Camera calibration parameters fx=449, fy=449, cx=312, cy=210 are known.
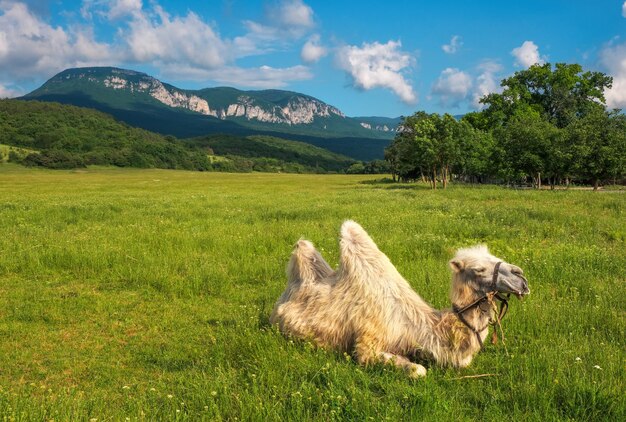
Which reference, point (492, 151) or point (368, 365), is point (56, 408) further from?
point (492, 151)

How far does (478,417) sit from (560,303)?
4384mm

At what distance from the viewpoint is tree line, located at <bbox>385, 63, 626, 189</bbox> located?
49.1m

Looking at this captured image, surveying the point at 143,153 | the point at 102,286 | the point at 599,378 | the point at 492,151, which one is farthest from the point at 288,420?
the point at 143,153

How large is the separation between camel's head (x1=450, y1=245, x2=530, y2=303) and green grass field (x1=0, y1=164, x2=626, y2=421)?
975 millimetres

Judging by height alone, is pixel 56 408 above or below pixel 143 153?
below

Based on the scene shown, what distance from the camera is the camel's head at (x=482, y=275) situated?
15.8 feet

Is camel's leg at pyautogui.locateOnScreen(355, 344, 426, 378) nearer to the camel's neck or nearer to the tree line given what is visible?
the camel's neck

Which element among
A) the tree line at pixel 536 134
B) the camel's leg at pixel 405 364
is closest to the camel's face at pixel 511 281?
the camel's leg at pixel 405 364

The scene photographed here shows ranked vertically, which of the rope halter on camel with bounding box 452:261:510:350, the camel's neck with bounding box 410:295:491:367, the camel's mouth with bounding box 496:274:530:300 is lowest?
the camel's neck with bounding box 410:295:491:367

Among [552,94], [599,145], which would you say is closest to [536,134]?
[599,145]

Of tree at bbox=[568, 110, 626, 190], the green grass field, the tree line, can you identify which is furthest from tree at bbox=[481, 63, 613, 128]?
the green grass field

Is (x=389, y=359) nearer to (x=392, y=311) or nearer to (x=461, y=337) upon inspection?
(x=392, y=311)

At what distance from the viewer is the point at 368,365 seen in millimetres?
5293

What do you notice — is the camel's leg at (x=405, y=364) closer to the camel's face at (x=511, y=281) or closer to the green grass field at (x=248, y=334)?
the green grass field at (x=248, y=334)
